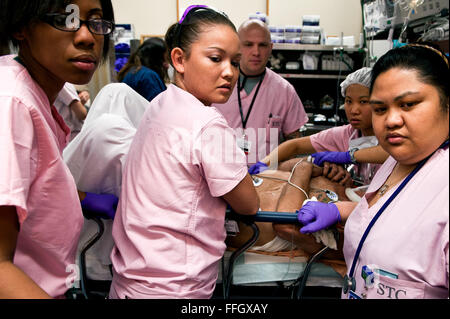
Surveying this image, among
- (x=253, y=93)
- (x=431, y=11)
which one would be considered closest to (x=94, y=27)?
(x=431, y=11)

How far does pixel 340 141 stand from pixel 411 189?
1063 mm

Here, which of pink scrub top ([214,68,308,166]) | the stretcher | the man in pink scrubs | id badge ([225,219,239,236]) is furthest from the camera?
pink scrub top ([214,68,308,166])

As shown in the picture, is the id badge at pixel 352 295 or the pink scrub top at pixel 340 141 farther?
the pink scrub top at pixel 340 141

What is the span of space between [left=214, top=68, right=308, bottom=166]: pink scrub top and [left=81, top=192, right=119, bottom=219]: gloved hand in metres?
0.71

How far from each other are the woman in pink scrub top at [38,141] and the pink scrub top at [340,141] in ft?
3.81

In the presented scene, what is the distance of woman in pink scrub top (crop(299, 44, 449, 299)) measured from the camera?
0.54 meters

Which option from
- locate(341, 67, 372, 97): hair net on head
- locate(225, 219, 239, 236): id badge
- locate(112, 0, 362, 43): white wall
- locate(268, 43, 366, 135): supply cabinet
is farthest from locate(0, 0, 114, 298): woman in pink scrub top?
locate(268, 43, 366, 135): supply cabinet

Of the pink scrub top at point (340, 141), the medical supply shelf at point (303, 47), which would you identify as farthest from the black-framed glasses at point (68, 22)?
the pink scrub top at point (340, 141)

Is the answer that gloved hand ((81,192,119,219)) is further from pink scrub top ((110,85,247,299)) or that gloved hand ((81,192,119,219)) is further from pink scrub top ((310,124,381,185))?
pink scrub top ((310,124,381,185))

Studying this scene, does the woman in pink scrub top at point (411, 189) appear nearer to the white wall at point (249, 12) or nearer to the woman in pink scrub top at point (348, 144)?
the white wall at point (249, 12)

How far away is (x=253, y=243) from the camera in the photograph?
1.22m

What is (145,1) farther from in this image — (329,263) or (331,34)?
(329,263)

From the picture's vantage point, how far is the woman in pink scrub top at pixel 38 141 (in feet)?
1.96
